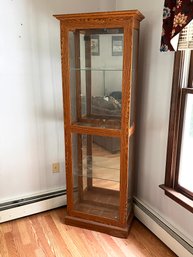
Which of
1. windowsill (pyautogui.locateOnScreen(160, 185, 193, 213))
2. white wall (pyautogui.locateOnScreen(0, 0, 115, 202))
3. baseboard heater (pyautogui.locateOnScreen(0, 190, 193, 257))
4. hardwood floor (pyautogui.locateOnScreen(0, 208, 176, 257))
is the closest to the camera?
windowsill (pyautogui.locateOnScreen(160, 185, 193, 213))

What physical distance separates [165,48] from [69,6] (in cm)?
105

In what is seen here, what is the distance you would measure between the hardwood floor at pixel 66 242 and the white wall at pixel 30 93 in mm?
317

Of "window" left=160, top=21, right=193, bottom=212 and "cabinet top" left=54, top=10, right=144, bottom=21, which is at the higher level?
"cabinet top" left=54, top=10, right=144, bottom=21

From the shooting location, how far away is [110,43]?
1789 millimetres

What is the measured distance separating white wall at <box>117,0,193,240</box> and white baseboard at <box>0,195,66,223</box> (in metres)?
0.80

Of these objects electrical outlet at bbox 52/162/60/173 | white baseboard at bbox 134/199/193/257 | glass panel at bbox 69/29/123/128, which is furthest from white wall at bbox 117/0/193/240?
electrical outlet at bbox 52/162/60/173

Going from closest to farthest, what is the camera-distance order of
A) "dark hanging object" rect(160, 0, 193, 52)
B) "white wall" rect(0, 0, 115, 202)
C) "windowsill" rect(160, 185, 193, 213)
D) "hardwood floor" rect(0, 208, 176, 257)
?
"dark hanging object" rect(160, 0, 193, 52) < "windowsill" rect(160, 185, 193, 213) < "hardwood floor" rect(0, 208, 176, 257) < "white wall" rect(0, 0, 115, 202)

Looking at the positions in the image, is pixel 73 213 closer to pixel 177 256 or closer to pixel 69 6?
pixel 177 256

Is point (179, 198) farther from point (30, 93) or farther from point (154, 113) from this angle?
point (30, 93)

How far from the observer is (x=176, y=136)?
1658mm

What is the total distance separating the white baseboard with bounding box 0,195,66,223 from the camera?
2.08 metres

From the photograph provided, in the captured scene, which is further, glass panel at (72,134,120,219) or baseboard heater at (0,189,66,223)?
baseboard heater at (0,189,66,223)

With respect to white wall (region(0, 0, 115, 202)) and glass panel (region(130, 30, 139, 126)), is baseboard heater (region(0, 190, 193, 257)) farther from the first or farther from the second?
glass panel (region(130, 30, 139, 126))

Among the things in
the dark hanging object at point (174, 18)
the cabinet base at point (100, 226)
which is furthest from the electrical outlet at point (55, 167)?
the dark hanging object at point (174, 18)
